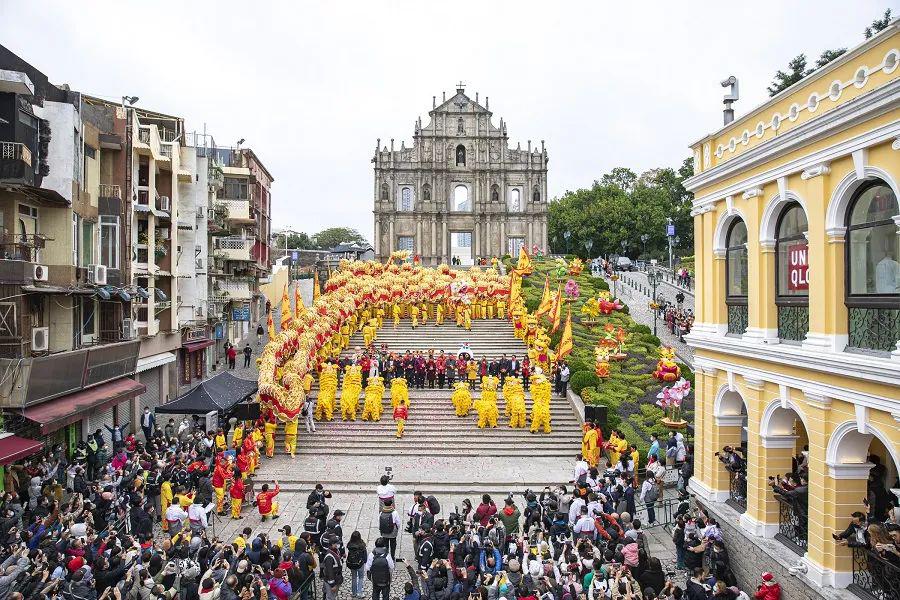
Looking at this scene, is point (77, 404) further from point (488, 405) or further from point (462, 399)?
point (488, 405)

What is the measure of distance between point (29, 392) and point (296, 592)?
9049 mm

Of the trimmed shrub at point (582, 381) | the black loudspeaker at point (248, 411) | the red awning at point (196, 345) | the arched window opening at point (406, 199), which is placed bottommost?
the black loudspeaker at point (248, 411)

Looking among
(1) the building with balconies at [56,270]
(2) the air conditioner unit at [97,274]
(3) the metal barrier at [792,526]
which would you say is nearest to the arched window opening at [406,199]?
Answer: (1) the building with balconies at [56,270]

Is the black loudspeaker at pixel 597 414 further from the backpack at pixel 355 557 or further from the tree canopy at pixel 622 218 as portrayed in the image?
the tree canopy at pixel 622 218

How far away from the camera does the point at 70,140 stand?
18438 millimetres

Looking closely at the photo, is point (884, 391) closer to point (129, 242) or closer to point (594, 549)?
point (594, 549)

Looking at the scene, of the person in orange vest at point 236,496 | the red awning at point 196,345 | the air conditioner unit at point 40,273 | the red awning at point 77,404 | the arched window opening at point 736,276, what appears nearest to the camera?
the arched window opening at point 736,276

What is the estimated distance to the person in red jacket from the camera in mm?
10703

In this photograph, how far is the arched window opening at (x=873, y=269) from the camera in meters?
9.38

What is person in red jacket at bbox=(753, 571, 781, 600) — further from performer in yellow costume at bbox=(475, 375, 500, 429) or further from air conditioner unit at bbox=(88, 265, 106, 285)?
air conditioner unit at bbox=(88, 265, 106, 285)

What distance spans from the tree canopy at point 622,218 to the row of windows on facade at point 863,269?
5474 cm

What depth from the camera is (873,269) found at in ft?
32.3

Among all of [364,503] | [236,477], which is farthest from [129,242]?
[364,503]

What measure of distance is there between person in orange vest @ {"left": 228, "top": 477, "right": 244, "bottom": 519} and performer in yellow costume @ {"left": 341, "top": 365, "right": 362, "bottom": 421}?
6.79 m
